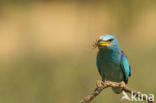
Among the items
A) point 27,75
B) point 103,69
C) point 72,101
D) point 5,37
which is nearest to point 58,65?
point 27,75

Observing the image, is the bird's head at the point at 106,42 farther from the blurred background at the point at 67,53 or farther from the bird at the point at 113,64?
the blurred background at the point at 67,53

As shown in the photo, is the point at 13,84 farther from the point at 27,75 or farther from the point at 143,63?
the point at 143,63

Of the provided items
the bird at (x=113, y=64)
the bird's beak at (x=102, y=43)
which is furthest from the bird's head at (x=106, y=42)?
the bird at (x=113, y=64)

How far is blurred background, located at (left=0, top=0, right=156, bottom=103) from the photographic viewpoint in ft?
14.6

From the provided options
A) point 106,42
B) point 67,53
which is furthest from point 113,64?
point 67,53

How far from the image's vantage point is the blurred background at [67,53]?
446cm

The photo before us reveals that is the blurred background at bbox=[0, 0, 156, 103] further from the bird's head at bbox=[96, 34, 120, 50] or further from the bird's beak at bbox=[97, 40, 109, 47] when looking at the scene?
the bird's beak at bbox=[97, 40, 109, 47]

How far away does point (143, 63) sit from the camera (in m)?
5.06

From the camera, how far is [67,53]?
601cm

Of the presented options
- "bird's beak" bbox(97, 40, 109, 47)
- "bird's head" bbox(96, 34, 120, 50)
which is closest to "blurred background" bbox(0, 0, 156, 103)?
"bird's head" bbox(96, 34, 120, 50)

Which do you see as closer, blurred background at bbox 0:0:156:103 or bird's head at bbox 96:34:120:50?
bird's head at bbox 96:34:120:50

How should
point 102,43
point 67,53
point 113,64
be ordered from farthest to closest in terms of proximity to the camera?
point 67,53
point 113,64
point 102,43

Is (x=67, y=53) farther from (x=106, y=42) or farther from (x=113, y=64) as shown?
(x=106, y=42)

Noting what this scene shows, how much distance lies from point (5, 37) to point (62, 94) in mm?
5061
